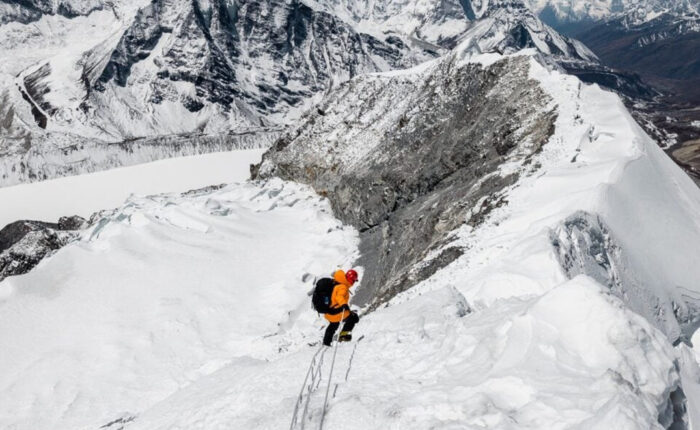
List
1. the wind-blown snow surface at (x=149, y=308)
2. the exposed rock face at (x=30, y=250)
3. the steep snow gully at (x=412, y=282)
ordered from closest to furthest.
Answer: the steep snow gully at (x=412, y=282)
the wind-blown snow surface at (x=149, y=308)
the exposed rock face at (x=30, y=250)

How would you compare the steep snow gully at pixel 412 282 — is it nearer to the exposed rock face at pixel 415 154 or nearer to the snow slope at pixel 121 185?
the exposed rock face at pixel 415 154

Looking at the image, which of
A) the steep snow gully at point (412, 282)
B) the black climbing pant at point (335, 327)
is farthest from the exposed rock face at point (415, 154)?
the black climbing pant at point (335, 327)

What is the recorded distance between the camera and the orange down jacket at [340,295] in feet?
38.5

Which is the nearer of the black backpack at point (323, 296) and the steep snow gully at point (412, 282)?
the steep snow gully at point (412, 282)

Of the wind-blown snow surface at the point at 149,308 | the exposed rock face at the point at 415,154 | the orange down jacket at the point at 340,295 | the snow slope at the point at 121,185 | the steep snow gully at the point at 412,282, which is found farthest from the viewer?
the snow slope at the point at 121,185

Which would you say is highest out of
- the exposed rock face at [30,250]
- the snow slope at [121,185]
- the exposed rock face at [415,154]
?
the exposed rock face at [415,154]

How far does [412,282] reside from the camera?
20.0 metres

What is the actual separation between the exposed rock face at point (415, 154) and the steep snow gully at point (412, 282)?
223 millimetres

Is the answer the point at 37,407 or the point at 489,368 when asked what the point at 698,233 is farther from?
the point at 37,407

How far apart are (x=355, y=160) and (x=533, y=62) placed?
1870 cm

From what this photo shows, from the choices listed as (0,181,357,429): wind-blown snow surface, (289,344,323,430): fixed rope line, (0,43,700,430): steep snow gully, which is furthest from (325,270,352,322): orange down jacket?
(0,181,357,429): wind-blown snow surface

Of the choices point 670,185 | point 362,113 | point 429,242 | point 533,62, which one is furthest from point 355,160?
point 670,185

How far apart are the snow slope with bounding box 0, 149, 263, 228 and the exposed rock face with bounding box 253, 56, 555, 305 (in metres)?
49.1

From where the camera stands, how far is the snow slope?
104062mm
